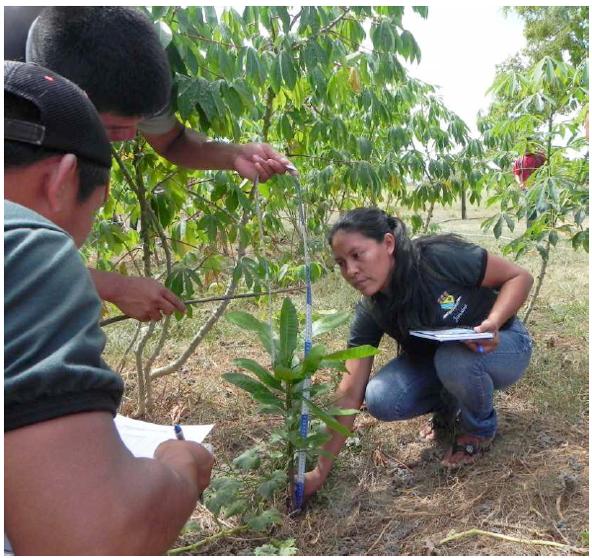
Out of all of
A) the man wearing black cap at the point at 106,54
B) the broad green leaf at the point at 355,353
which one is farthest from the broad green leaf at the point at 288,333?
the man wearing black cap at the point at 106,54

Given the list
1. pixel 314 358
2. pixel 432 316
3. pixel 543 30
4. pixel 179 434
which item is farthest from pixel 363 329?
pixel 543 30

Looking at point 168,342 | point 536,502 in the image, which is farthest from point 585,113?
point 168,342

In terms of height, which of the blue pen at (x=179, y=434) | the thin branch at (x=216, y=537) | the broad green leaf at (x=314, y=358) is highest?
the blue pen at (x=179, y=434)

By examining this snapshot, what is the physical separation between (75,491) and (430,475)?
1.67 m

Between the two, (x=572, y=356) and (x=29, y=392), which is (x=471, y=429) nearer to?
(x=572, y=356)

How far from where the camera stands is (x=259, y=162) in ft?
5.62

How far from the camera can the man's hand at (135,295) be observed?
153 centimetres

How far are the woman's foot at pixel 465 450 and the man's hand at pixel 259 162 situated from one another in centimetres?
119

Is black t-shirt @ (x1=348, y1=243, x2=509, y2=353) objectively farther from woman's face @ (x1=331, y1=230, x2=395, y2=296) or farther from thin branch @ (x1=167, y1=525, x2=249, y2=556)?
thin branch @ (x1=167, y1=525, x2=249, y2=556)

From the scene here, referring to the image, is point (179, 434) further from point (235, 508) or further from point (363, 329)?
point (363, 329)

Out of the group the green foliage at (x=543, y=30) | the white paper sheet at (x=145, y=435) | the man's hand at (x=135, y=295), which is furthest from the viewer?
the green foliage at (x=543, y=30)

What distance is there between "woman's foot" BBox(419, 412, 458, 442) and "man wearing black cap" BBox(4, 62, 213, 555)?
1.65 metres

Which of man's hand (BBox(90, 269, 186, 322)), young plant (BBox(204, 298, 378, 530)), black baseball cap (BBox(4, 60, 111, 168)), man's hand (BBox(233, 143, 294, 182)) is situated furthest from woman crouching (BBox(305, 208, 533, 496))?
black baseball cap (BBox(4, 60, 111, 168))

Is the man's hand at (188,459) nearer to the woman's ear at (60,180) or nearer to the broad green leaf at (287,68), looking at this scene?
the woman's ear at (60,180)
